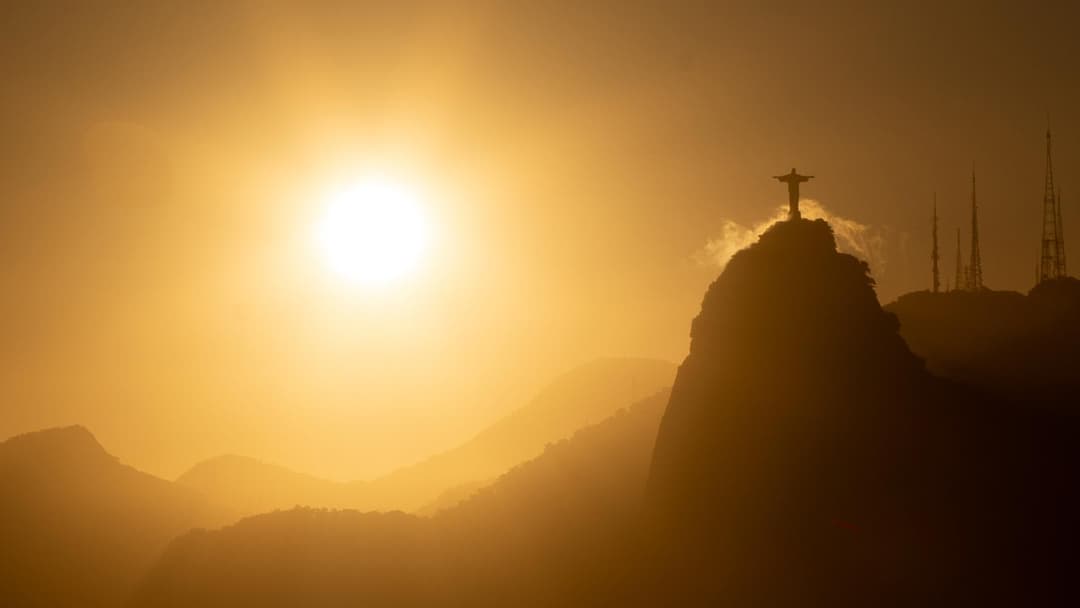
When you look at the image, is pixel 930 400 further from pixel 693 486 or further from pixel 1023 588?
pixel 693 486

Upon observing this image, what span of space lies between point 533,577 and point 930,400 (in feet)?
182

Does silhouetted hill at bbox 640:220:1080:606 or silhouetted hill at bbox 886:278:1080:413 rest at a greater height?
silhouetted hill at bbox 886:278:1080:413

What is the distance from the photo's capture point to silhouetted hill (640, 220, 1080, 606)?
193ft

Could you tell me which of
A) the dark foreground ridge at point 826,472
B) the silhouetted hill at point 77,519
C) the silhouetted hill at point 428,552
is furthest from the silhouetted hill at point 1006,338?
the silhouetted hill at point 77,519

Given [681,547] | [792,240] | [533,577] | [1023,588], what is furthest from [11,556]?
[1023,588]

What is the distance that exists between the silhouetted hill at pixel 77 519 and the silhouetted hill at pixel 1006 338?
129m

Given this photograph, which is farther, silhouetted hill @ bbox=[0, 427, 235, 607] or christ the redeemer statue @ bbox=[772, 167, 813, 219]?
silhouetted hill @ bbox=[0, 427, 235, 607]

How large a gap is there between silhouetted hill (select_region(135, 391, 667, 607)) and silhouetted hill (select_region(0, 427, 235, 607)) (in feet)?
111

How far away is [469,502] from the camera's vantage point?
135750 millimetres

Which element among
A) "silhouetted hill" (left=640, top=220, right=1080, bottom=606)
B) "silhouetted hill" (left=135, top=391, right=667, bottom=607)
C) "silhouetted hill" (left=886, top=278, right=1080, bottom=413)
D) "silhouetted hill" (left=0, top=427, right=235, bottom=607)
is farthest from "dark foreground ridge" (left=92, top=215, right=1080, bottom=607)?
"silhouetted hill" (left=0, top=427, right=235, bottom=607)

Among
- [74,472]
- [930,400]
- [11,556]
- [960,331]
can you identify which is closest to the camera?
[930,400]

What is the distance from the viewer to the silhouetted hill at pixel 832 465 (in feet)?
193

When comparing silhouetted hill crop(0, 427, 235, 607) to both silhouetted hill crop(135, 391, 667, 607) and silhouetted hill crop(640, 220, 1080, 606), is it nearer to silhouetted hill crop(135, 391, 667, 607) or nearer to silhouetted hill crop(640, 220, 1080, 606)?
silhouetted hill crop(135, 391, 667, 607)

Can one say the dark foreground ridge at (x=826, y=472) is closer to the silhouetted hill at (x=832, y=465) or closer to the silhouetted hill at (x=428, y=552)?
the silhouetted hill at (x=832, y=465)
